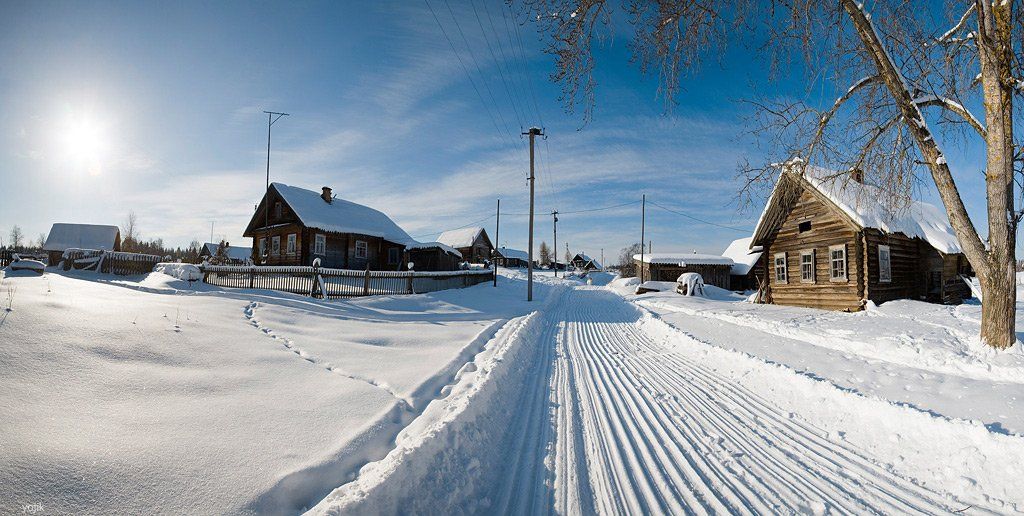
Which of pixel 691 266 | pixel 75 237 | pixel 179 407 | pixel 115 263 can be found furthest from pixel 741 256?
pixel 75 237

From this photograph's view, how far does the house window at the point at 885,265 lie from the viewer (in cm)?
1482

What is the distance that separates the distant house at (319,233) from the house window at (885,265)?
27.4 metres

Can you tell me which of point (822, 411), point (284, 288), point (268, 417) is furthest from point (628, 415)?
point (284, 288)

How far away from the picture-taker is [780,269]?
17.9 m

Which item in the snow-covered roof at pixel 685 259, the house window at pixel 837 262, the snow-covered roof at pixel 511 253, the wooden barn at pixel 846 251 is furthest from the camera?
the snow-covered roof at pixel 511 253

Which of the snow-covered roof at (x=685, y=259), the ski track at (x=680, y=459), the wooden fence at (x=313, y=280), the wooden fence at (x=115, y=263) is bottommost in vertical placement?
the ski track at (x=680, y=459)

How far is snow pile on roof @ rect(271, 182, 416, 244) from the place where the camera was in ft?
81.5

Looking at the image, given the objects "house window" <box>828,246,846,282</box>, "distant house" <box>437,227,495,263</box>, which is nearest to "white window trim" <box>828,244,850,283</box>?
"house window" <box>828,246,846,282</box>

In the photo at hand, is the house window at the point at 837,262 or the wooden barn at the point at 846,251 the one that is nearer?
the wooden barn at the point at 846,251

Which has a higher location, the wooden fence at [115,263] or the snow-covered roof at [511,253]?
the snow-covered roof at [511,253]

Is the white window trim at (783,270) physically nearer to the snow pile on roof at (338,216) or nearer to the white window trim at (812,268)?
the white window trim at (812,268)

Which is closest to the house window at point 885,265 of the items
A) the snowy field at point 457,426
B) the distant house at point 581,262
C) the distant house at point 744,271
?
the snowy field at point 457,426

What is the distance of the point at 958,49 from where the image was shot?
705cm

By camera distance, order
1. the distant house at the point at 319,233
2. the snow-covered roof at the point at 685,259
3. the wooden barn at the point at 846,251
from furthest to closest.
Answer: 1. the snow-covered roof at the point at 685,259
2. the distant house at the point at 319,233
3. the wooden barn at the point at 846,251
